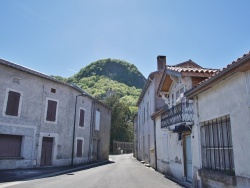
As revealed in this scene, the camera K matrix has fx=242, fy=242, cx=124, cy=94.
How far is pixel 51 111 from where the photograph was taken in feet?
63.2

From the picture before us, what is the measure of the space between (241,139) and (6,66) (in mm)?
14910

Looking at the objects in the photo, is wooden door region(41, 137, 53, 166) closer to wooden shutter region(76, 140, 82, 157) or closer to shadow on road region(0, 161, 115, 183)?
shadow on road region(0, 161, 115, 183)

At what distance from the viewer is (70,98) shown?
21.3 metres

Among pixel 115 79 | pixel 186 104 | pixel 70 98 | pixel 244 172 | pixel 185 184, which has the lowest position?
pixel 185 184

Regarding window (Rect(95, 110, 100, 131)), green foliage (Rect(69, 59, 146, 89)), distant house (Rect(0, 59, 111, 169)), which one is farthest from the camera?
green foliage (Rect(69, 59, 146, 89))

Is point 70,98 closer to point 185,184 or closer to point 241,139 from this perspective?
point 185,184

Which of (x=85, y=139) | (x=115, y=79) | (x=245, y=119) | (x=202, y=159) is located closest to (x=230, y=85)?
(x=245, y=119)

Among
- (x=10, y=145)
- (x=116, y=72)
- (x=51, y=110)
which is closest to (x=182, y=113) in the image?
(x=10, y=145)

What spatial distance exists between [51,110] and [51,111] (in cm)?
8

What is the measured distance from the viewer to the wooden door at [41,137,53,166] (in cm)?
1844

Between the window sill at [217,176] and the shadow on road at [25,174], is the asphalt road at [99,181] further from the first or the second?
the window sill at [217,176]

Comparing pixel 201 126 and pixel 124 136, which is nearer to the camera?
pixel 201 126

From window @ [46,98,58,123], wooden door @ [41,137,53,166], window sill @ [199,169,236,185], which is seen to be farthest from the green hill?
window sill @ [199,169,236,185]

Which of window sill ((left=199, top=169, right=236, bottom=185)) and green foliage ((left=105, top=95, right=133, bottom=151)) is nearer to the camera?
window sill ((left=199, top=169, right=236, bottom=185))
